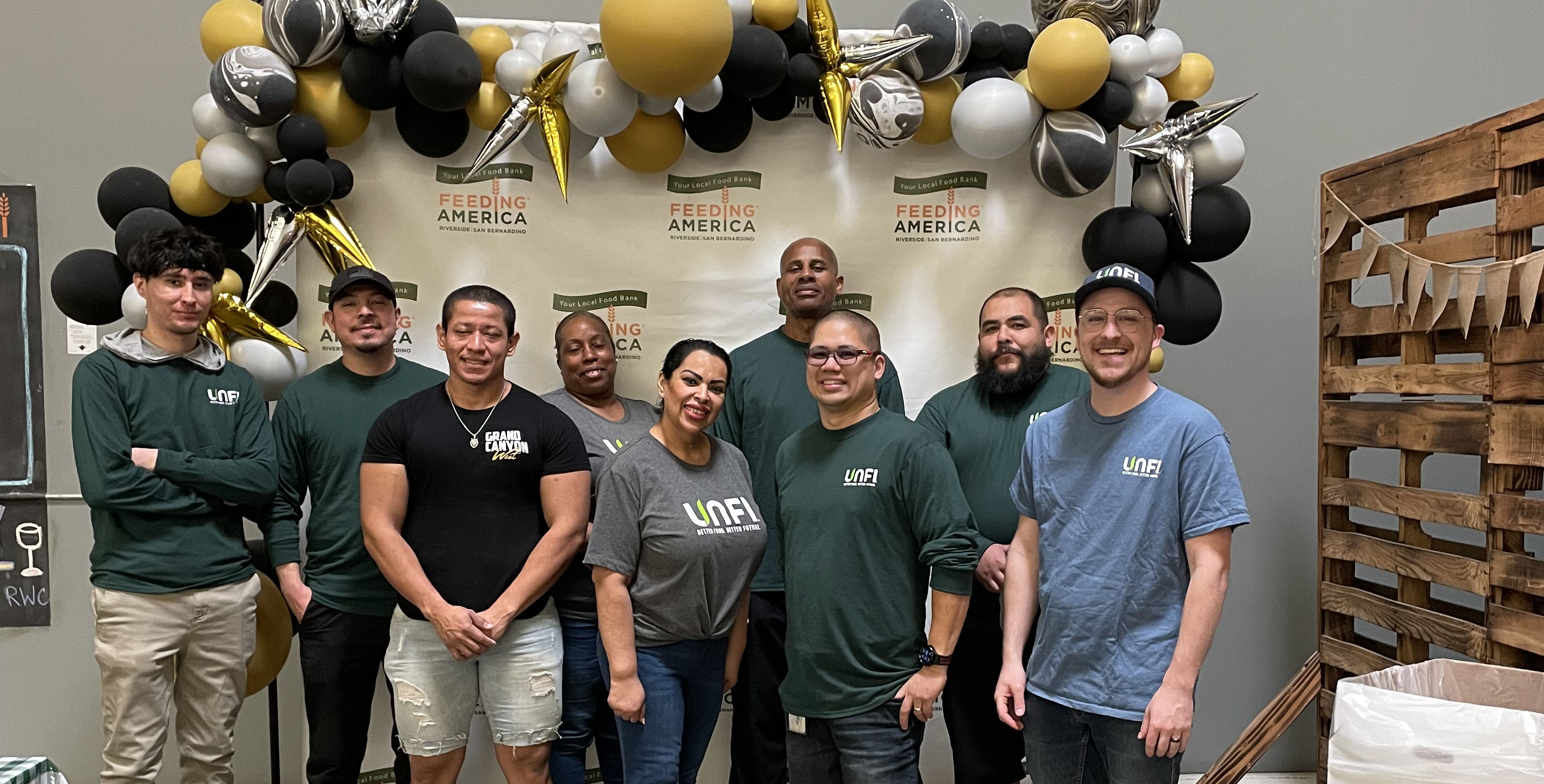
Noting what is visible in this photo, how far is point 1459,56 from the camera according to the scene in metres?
4.11

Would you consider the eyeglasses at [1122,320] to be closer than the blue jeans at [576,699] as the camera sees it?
Yes

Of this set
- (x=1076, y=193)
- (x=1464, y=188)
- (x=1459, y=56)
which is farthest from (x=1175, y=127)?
(x=1459, y=56)

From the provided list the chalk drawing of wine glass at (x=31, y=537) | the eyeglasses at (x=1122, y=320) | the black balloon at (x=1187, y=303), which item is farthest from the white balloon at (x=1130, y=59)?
the chalk drawing of wine glass at (x=31, y=537)

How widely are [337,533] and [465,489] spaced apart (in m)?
0.58

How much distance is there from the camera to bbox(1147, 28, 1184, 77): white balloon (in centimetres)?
306

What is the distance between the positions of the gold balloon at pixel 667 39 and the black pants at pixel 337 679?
5.91ft

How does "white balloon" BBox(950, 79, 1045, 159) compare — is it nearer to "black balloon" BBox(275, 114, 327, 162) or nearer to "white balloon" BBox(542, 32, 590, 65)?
"white balloon" BBox(542, 32, 590, 65)

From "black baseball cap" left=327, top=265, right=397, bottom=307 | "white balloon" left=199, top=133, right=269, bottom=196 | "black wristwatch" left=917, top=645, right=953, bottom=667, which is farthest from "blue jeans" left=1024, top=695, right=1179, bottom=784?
"white balloon" left=199, top=133, right=269, bottom=196

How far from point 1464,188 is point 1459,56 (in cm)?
198

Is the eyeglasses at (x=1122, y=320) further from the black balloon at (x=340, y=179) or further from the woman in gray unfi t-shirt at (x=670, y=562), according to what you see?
the black balloon at (x=340, y=179)

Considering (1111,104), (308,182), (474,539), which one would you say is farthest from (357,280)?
(1111,104)

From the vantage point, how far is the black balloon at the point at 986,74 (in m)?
3.15

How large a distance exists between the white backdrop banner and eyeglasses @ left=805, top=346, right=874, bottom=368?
3.70 feet

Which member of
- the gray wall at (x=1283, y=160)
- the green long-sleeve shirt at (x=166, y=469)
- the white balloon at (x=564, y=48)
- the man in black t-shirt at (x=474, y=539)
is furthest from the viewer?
the gray wall at (x=1283, y=160)
